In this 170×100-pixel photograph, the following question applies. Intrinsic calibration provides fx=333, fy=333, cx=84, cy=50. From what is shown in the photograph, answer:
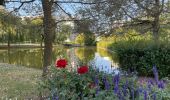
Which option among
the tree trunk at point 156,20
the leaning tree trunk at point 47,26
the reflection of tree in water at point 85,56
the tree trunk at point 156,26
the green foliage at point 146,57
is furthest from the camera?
the tree trunk at point 156,26

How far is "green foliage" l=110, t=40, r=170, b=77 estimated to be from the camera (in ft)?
37.4

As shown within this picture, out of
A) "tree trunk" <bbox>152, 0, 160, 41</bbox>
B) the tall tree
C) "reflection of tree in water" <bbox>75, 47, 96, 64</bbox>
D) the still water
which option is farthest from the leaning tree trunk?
"tree trunk" <bbox>152, 0, 160, 41</bbox>

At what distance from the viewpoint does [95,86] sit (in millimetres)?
4730

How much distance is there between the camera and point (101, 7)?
8852 mm

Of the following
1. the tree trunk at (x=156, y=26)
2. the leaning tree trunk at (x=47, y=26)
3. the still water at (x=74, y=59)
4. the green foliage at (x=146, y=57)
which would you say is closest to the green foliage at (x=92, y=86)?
the still water at (x=74, y=59)

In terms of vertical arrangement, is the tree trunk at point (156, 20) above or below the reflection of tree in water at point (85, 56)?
above

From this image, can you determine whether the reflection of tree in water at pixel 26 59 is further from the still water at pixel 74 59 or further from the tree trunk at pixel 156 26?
the tree trunk at pixel 156 26

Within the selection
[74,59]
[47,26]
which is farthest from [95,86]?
[74,59]

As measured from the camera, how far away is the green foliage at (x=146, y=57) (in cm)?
1141

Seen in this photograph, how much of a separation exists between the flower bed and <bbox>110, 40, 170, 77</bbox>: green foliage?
625 cm

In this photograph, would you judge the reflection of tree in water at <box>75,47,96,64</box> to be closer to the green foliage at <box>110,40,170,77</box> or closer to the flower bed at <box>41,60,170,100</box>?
the green foliage at <box>110,40,170,77</box>

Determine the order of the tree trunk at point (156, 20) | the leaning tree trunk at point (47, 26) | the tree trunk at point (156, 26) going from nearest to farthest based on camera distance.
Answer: the leaning tree trunk at point (47, 26) → the tree trunk at point (156, 20) → the tree trunk at point (156, 26)

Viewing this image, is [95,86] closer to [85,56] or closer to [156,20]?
[156,20]

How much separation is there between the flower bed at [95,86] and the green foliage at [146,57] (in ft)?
20.5
